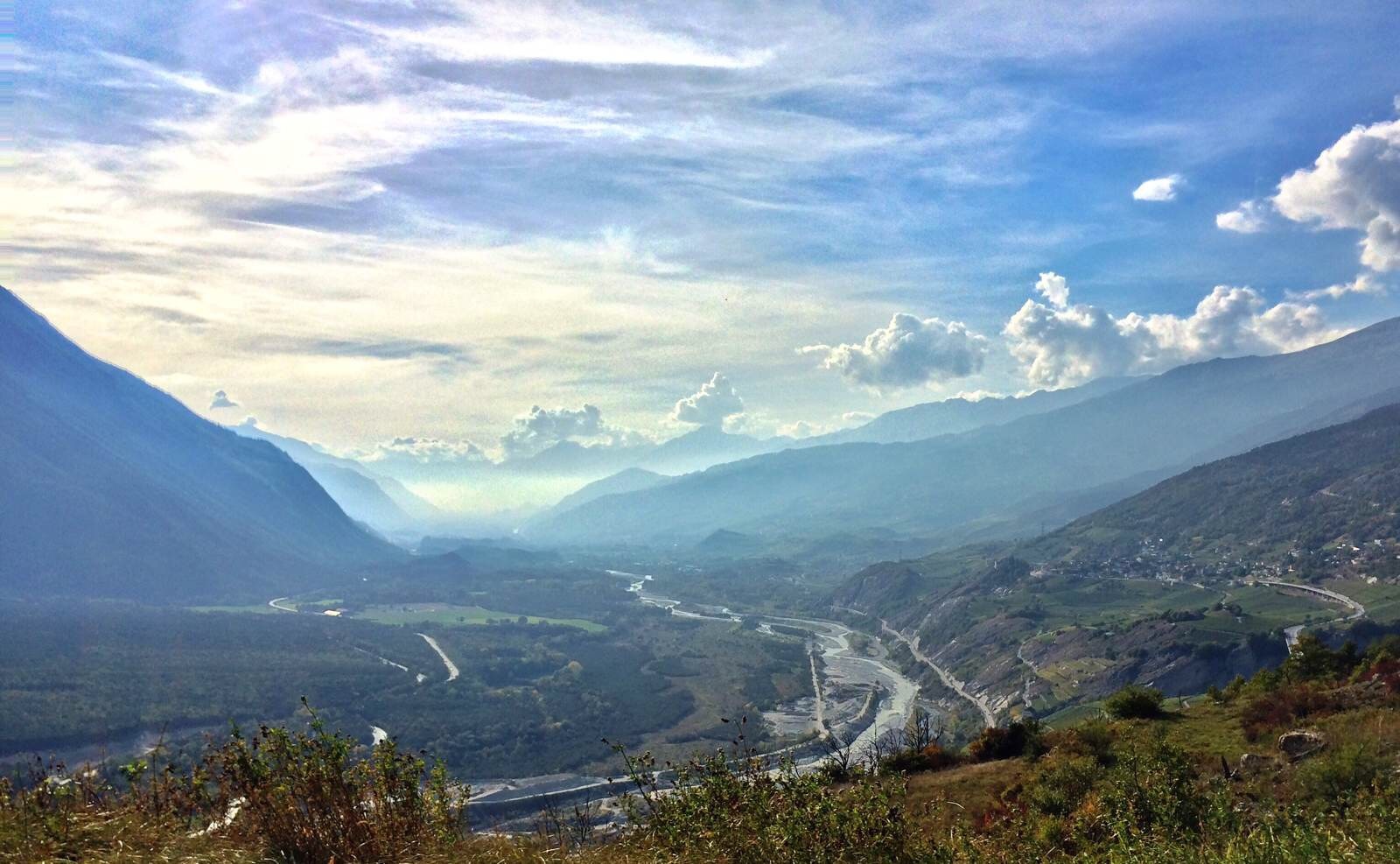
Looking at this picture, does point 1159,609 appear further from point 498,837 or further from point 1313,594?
point 498,837

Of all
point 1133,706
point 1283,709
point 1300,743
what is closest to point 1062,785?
point 1300,743

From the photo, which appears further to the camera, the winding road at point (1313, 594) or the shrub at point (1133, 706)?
the winding road at point (1313, 594)

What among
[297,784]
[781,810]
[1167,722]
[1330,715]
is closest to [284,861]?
[297,784]

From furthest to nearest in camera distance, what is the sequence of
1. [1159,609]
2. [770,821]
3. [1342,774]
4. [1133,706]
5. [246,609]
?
[246,609], [1159,609], [1133,706], [1342,774], [770,821]

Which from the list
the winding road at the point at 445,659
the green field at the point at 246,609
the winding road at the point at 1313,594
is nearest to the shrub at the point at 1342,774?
the winding road at the point at 1313,594

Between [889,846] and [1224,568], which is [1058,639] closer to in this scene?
[1224,568]

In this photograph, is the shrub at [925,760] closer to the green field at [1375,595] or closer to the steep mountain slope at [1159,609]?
the steep mountain slope at [1159,609]

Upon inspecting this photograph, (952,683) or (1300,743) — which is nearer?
(1300,743)

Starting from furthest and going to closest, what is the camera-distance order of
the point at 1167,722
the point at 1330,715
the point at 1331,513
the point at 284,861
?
1. the point at 1331,513
2. the point at 1167,722
3. the point at 1330,715
4. the point at 284,861
